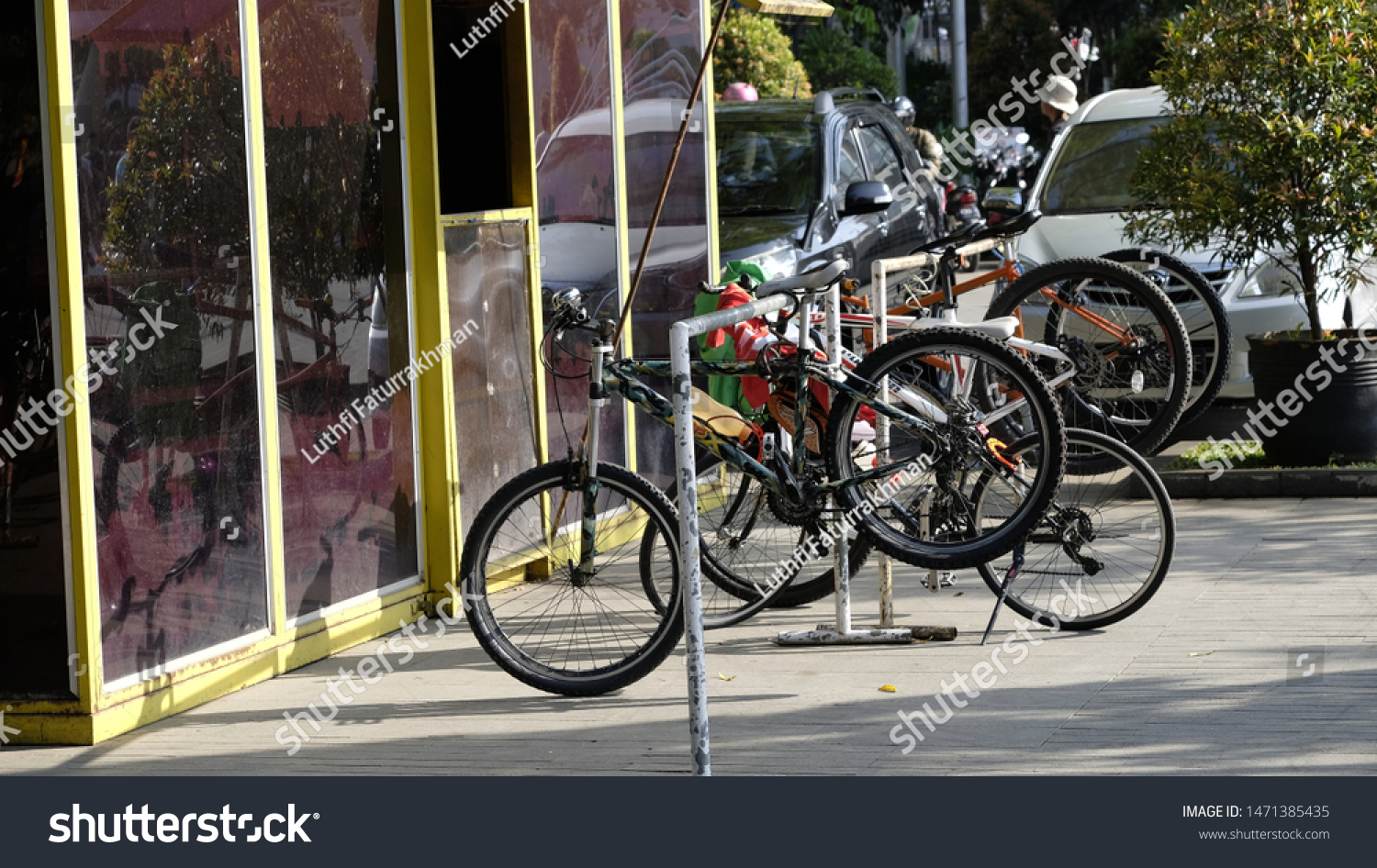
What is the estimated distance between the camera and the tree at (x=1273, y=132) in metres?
8.86

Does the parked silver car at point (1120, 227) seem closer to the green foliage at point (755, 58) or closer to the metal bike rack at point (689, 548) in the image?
the metal bike rack at point (689, 548)

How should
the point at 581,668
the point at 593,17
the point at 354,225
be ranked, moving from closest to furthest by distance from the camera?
the point at 581,668 → the point at 354,225 → the point at 593,17

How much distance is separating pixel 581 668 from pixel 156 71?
248cm

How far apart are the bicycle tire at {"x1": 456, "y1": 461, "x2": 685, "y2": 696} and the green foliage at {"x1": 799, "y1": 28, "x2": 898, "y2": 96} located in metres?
29.2

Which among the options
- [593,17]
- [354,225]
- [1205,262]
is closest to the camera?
[354,225]

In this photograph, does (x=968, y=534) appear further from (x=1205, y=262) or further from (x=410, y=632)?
(x=1205, y=262)

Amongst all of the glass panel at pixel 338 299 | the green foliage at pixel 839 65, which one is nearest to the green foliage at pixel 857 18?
the green foliage at pixel 839 65

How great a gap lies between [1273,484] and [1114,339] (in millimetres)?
2082

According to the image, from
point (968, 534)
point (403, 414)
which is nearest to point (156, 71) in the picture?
point (403, 414)

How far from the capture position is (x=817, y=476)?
6066 mm

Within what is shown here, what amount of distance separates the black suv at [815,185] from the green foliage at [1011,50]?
26456 mm

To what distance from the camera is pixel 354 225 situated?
673cm

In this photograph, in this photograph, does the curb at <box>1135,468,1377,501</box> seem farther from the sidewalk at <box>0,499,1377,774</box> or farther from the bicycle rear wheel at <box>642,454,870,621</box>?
the bicycle rear wheel at <box>642,454,870,621</box>

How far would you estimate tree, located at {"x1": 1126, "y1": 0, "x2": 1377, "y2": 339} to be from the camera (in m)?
8.86
